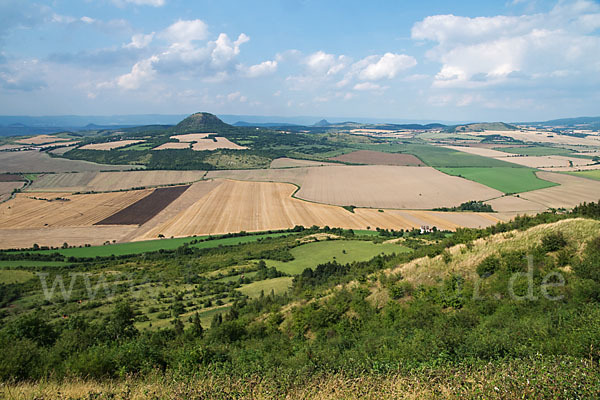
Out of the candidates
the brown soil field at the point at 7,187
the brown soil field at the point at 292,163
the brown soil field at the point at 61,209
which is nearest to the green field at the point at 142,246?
the brown soil field at the point at 61,209

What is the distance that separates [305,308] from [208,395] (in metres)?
18.5

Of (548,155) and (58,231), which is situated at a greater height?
(548,155)

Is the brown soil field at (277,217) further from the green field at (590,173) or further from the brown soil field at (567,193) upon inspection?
the green field at (590,173)

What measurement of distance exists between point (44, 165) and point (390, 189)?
159412mm

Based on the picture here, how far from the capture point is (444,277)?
26562mm

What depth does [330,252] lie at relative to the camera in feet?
191

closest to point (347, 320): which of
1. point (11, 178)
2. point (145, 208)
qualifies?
point (145, 208)

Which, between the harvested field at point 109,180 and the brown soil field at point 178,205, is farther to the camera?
the harvested field at point 109,180

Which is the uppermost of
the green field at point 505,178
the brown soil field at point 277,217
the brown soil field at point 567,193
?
the green field at point 505,178

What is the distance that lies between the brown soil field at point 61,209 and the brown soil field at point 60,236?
3.42m

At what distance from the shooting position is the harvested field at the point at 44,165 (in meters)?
148

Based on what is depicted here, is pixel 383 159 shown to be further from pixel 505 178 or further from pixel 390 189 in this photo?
pixel 390 189

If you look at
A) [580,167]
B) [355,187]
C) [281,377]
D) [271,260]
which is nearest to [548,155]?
[580,167]

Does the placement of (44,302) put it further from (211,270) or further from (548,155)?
(548,155)
